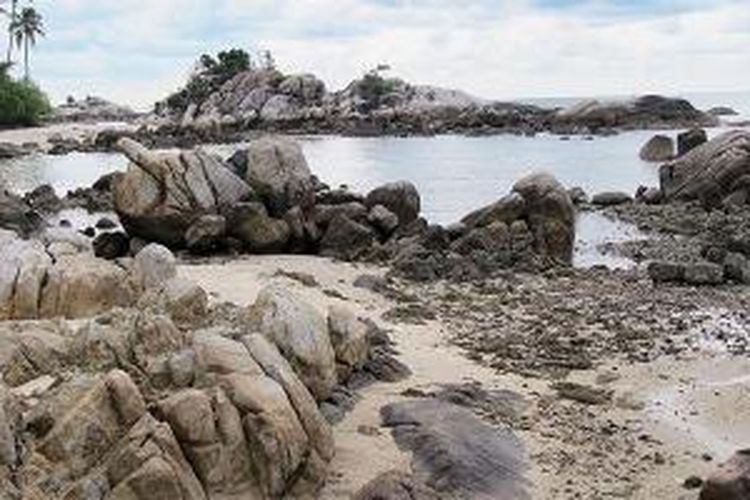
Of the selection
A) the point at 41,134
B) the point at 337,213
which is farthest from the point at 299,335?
the point at 41,134

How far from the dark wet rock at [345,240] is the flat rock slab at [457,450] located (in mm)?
15918

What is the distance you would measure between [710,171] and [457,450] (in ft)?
121

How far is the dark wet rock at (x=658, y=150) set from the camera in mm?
83750

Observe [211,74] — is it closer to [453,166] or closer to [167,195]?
[453,166]

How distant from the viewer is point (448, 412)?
1878 centimetres

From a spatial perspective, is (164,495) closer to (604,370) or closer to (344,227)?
(604,370)

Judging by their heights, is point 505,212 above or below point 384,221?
above

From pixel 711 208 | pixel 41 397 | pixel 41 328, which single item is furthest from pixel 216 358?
pixel 711 208

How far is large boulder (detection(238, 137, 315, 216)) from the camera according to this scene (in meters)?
36.2

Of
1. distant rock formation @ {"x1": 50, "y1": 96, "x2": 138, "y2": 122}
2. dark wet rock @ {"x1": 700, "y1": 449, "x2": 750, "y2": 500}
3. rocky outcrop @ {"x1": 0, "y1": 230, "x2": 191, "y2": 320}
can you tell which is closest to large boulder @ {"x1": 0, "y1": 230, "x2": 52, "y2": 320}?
rocky outcrop @ {"x1": 0, "y1": 230, "x2": 191, "y2": 320}

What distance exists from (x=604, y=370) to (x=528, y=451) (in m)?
5.55

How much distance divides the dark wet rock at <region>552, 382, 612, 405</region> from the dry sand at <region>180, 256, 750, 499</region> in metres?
0.20

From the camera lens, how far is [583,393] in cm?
2123

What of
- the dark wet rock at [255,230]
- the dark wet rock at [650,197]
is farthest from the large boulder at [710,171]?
the dark wet rock at [255,230]
